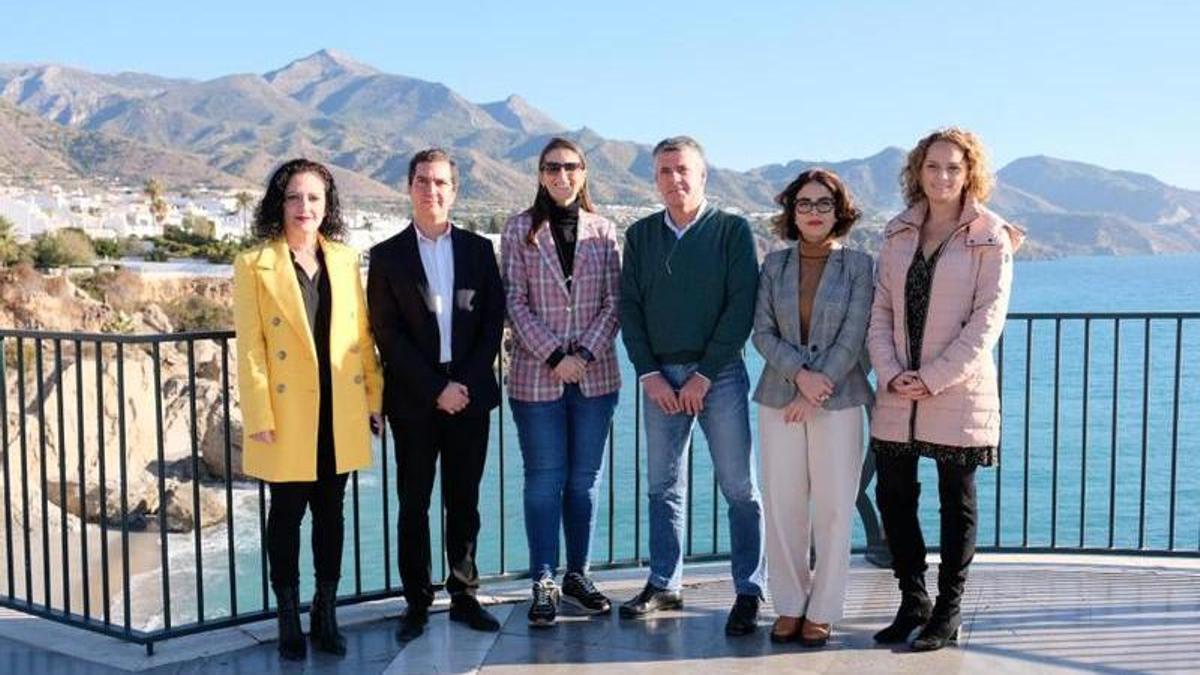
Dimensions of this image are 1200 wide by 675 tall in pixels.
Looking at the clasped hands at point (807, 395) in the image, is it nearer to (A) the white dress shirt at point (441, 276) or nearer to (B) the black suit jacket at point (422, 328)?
(B) the black suit jacket at point (422, 328)

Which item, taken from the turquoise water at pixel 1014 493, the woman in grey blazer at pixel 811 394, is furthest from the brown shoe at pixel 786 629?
the turquoise water at pixel 1014 493

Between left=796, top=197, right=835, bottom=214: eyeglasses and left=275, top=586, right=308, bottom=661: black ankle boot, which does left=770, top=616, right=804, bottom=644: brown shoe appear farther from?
left=275, top=586, right=308, bottom=661: black ankle boot

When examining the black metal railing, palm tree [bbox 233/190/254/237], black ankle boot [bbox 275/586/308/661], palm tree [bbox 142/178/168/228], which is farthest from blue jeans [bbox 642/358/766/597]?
palm tree [bbox 142/178/168/228]

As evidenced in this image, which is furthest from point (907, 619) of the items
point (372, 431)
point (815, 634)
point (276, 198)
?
point (276, 198)

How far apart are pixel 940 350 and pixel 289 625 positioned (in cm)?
247

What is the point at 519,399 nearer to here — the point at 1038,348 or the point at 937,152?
the point at 937,152

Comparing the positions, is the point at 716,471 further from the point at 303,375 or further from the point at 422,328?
the point at 303,375

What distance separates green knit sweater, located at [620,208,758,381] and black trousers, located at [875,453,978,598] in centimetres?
70

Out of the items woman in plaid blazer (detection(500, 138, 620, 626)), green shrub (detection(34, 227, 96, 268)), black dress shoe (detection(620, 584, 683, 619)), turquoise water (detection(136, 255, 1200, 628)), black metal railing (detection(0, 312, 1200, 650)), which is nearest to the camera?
woman in plaid blazer (detection(500, 138, 620, 626))

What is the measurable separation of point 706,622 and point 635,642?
349mm

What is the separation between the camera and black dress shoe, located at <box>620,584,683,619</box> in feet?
13.7

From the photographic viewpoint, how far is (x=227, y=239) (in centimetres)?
6462

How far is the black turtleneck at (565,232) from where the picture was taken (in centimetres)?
409

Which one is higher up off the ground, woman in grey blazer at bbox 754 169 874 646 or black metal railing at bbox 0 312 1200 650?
woman in grey blazer at bbox 754 169 874 646
